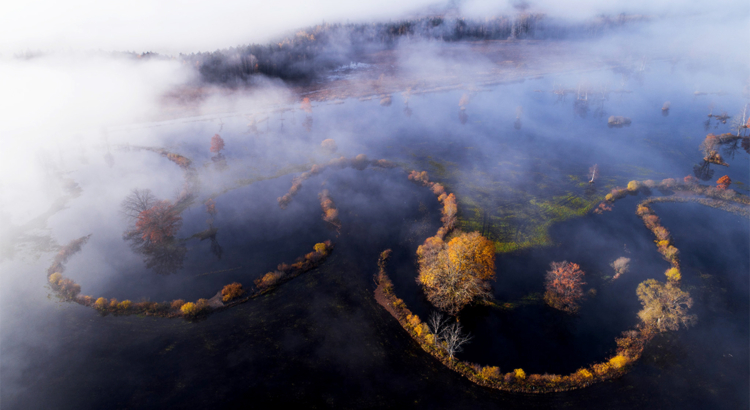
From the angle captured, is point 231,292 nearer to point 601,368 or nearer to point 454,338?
point 454,338

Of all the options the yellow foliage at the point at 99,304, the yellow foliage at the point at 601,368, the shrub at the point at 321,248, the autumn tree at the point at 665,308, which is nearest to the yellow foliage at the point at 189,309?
the yellow foliage at the point at 99,304

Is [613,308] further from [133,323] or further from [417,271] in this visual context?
[133,323]

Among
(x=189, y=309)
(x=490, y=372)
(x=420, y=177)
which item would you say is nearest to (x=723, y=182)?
(x=420, y=177)

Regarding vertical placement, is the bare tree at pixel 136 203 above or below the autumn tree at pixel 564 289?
above

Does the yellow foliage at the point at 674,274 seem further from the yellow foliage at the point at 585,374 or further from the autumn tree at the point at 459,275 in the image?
the autumn tree at the point at 459,275

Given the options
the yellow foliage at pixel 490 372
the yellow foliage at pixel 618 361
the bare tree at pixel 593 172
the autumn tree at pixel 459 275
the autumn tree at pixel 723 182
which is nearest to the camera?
the yellow foliage at pixel 490 372

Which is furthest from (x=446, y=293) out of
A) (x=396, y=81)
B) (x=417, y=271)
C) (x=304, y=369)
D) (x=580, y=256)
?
(x=396, y=81)
